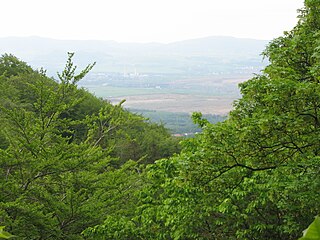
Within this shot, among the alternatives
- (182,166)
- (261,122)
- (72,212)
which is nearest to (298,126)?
(261,122)

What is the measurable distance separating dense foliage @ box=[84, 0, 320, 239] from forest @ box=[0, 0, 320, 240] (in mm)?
21

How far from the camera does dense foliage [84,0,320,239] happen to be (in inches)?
250

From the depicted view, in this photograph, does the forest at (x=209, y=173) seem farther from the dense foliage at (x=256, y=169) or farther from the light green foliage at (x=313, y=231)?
the light green foliage at (x=313, y=231)

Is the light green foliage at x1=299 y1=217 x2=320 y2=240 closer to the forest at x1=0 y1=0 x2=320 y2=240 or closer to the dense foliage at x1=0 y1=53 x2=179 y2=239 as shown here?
the forest at x1=0 y1=0 x2=320 y2=240

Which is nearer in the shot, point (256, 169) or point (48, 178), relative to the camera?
point (256, 169)

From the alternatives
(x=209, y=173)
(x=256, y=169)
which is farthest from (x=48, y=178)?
(x=256, y=169)

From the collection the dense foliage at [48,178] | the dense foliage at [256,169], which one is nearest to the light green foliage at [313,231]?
the dense foliage at [256,169]

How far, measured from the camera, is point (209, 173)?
7039 mm

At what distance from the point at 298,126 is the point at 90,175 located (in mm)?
5948

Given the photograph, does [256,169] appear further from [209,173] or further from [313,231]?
[313,231]

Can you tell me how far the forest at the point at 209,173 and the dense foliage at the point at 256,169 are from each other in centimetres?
2

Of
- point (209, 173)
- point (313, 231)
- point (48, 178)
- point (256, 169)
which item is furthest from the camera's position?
point (48, 178)

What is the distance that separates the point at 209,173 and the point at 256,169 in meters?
0.89

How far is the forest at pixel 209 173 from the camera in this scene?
6.51 m
